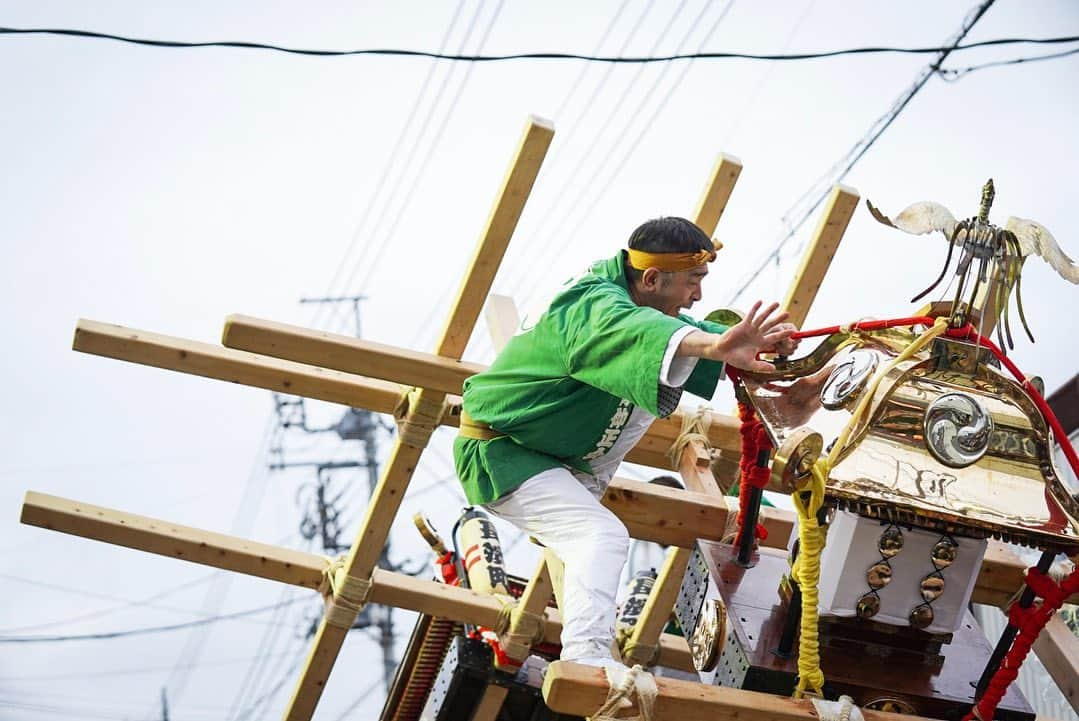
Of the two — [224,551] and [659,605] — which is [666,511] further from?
[224,551]

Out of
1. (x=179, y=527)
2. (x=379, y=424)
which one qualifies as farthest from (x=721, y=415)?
(x=379, y=424)

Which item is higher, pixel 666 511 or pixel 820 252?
pixel 820 252

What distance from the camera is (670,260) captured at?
3.85m

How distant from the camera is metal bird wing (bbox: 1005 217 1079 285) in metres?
3.60

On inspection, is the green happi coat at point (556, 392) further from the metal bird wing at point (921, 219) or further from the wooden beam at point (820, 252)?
the wooden beam at point (820, 252)

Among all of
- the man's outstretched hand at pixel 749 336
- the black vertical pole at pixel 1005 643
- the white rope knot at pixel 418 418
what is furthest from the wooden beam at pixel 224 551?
the man's outstretched hand at pixel 749 336

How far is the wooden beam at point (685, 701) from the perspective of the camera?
3.15 meters

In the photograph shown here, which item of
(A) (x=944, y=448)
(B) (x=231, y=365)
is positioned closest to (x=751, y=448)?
(A) (x=944, y=448)

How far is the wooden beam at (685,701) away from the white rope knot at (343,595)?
7.77 feet

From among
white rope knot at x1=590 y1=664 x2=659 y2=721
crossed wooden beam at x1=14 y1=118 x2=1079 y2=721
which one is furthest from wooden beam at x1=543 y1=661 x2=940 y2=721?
crossed wooden beam at x1=14 y1=118 x2=1079 y2=721

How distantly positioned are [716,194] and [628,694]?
2.63 m

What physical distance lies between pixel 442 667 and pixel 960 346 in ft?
10.9

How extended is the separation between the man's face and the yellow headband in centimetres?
2

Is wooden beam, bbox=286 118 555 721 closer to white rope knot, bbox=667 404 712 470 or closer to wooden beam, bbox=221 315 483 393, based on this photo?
wooden beam, bbox=221 315 483 393
